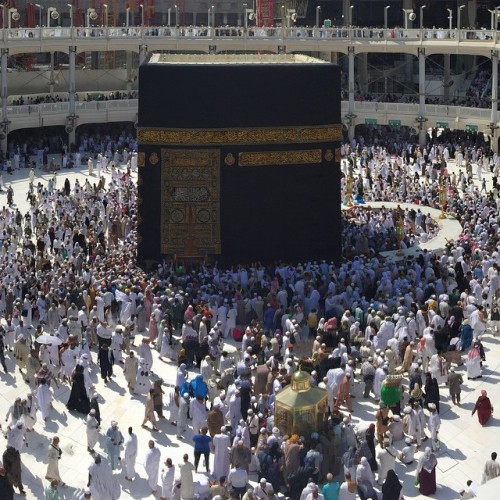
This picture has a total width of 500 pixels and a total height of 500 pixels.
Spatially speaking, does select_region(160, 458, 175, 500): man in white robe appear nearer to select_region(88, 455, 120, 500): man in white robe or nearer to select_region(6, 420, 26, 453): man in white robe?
select_region(88, 455, 120, 500): man in white robe

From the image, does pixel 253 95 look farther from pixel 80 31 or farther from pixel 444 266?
pixel 80 31

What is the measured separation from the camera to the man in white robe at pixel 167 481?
1808 centimetres

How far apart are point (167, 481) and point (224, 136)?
12113 millimetres

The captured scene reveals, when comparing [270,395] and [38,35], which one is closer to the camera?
[270,395]

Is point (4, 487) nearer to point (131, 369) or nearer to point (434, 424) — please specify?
point (131, 369)

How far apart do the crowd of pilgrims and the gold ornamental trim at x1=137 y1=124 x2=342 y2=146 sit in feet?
9.18

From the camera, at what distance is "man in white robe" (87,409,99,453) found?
1995 centimetres

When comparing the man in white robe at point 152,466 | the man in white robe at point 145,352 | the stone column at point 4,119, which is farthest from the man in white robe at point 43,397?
the stone column at point 4,119

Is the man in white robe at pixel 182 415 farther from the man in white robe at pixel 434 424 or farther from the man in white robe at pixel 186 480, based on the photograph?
the man in white robe at pixel 434 424

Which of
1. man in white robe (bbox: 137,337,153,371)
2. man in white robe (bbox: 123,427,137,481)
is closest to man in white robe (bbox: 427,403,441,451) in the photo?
man in white robe (bbox: 123,427,137,481)

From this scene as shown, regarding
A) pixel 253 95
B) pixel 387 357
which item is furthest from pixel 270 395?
pixel 253 95

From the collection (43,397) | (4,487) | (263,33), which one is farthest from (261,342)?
(263,33)

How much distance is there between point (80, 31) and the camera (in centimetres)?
5022

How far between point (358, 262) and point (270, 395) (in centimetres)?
817
